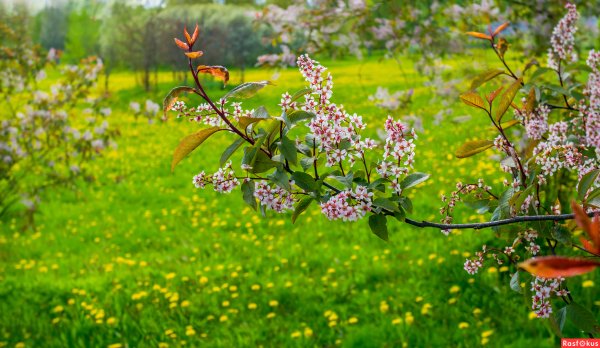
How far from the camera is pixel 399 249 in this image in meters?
5.13

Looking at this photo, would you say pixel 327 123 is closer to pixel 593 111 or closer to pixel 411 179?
pixel 411 179

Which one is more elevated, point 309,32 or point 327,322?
point 309,32

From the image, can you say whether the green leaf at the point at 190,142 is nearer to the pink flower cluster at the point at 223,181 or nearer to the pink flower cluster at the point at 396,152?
the pink flower cluster at the point at 223,181

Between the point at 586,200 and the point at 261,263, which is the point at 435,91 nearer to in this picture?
the point at 261,263

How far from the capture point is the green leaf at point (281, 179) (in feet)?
4.13

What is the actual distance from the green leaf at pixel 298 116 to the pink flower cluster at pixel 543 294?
78 centimetres

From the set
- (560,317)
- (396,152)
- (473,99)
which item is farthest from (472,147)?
(560,317)

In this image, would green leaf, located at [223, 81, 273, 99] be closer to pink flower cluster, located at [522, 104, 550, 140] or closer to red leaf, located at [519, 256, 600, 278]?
red leaf, located at [519, 256, 600, 278]

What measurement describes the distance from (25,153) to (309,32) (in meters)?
2.34

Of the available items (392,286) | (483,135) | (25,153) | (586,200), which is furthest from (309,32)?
(483,135)

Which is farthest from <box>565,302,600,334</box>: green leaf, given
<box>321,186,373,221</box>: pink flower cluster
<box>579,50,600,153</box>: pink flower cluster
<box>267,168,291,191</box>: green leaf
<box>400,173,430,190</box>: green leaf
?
<box>267,168,291,191</box>: green leaf

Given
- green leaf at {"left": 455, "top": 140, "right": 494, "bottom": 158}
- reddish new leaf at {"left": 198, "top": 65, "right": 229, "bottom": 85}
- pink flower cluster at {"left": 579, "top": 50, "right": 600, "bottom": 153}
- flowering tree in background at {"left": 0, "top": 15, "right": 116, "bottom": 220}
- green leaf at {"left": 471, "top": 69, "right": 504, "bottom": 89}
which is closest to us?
reddish new leaf at {"left": 198, "top": 65, "right": 229, "bottom": 85}

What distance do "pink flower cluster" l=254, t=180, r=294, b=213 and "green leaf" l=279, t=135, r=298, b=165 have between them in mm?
96

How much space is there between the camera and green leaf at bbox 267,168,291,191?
49.5 inches
